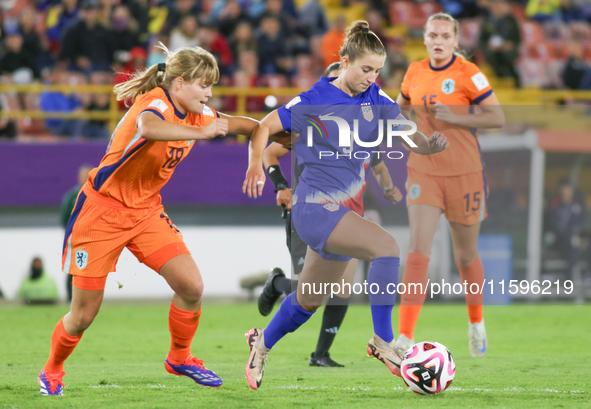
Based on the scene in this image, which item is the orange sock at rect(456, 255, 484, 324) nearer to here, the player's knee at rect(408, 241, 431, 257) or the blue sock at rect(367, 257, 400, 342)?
the player's knee at rect(408, 241, 431, 257)

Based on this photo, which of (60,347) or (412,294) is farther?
(412,294)

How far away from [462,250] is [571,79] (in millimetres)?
10175

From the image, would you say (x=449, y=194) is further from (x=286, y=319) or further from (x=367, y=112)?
(x=286, y=319)

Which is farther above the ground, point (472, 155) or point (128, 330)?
point (472, 155)

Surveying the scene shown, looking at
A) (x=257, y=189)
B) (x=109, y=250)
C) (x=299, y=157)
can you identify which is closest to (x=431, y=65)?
(x=299, y=157)

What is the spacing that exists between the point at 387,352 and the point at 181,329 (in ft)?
4.21

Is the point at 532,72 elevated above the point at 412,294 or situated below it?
above

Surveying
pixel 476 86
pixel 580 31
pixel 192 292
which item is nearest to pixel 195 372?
pixel 192 292

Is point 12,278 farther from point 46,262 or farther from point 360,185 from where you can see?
point 360,185

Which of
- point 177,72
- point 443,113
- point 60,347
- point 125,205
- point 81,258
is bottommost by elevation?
point 60,347

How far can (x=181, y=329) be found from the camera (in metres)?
4.71

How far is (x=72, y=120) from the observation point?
12375mm

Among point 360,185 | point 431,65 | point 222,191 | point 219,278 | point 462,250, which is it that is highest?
point 431,65

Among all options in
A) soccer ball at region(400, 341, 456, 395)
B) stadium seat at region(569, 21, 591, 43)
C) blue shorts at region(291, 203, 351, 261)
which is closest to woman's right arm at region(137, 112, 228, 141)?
blue shorts at region(291, 203, 351, 261)
